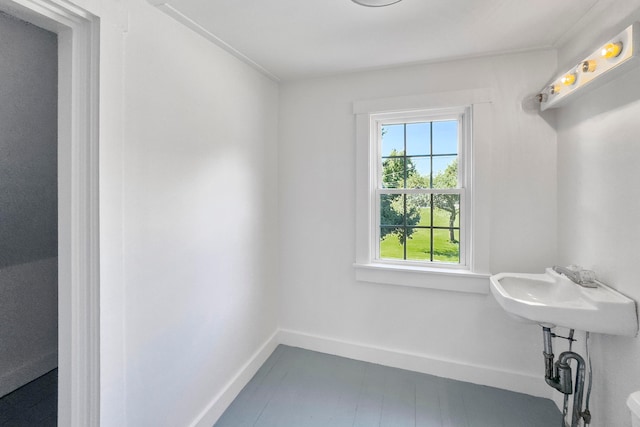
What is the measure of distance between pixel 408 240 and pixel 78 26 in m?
2.29

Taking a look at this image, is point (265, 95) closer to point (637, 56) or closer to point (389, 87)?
point (389, 87)

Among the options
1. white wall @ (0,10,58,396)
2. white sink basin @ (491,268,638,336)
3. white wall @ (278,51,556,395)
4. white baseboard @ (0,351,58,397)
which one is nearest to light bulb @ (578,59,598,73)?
white wall @ (278,51,556,395)

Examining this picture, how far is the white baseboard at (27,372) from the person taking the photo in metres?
2.02

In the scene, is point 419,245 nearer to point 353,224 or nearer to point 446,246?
point 446,246

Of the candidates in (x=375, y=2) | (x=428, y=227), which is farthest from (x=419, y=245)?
(x=375, y=2)

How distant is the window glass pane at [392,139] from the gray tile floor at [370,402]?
68.8 inches

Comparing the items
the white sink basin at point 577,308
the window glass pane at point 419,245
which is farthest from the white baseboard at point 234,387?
the white sink basin at point 577,308

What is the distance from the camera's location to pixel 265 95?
7.85 feet

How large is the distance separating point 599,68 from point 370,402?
224cm

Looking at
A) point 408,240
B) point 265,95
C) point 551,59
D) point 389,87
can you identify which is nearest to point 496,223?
point 408,240

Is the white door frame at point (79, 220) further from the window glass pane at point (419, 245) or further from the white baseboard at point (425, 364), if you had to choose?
the window glass pane at point (419, 245)

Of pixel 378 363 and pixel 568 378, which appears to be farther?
pixel 378 363

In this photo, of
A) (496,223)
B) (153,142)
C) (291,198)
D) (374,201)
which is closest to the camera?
(153,142)

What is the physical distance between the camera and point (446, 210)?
90.7 inches
